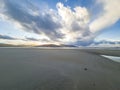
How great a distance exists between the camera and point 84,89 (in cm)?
610

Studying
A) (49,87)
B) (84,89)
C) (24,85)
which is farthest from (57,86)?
(24,85)

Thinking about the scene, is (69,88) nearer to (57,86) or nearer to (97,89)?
(57,86)

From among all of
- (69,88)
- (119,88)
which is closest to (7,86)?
(69,88)

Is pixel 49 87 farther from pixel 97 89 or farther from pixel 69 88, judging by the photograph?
pixel 97 89

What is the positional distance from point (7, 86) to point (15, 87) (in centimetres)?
50

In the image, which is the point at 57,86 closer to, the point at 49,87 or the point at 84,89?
the point at 49,87

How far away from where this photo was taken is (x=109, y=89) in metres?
6.20

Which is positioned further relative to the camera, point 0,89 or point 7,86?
point 7,86

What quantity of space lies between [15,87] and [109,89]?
545 cm

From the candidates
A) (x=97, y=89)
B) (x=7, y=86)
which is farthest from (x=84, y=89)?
(x=7, y=86)

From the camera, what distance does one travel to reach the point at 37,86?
636 centimetres

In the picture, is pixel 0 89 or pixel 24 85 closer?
pixel 0 89

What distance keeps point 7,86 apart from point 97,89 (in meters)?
5.23

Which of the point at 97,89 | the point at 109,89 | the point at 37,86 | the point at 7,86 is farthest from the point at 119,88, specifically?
the point at 7,86
